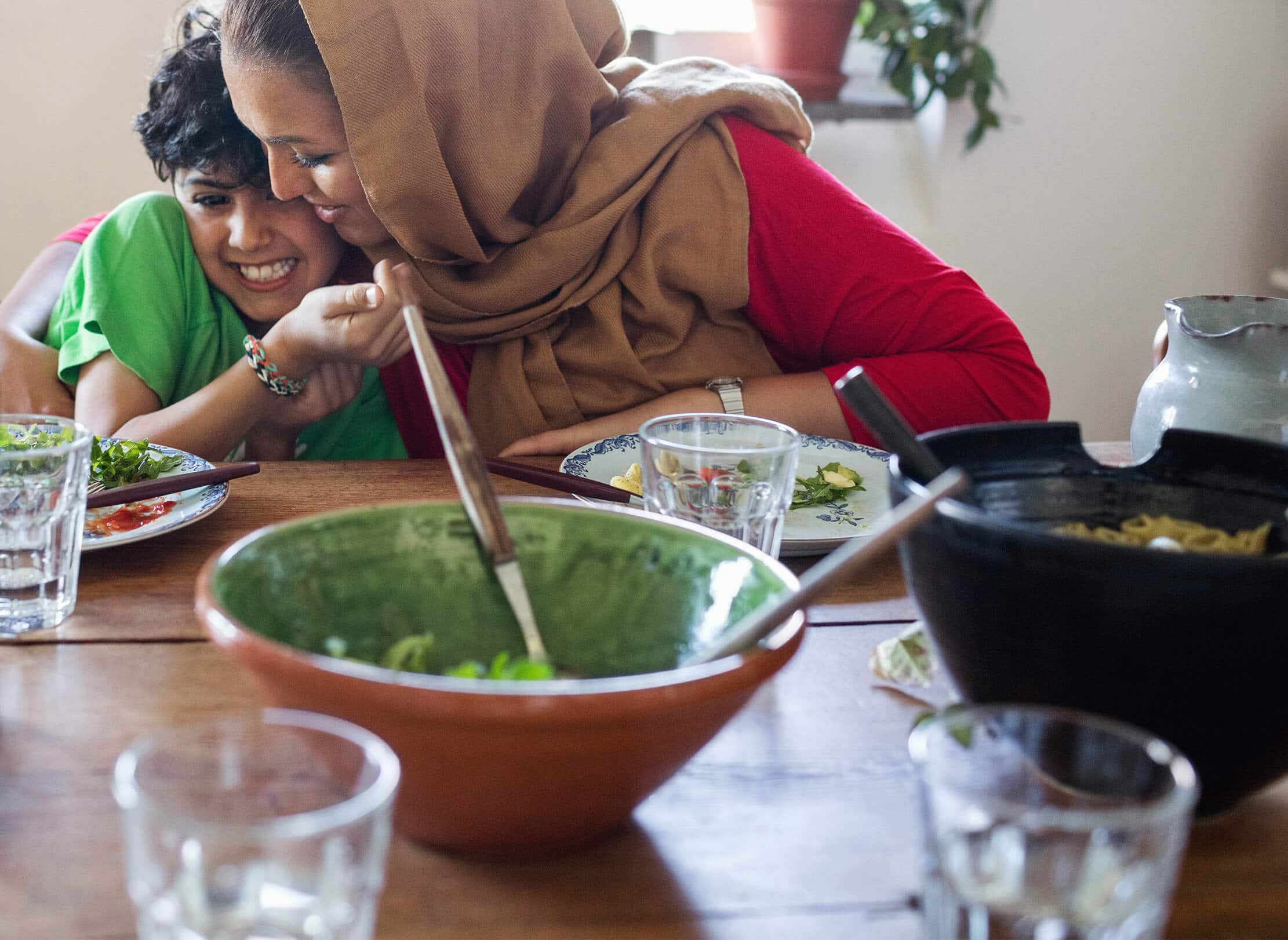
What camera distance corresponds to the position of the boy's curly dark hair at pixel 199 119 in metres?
1.51

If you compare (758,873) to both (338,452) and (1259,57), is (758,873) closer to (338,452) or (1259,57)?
(338,452)

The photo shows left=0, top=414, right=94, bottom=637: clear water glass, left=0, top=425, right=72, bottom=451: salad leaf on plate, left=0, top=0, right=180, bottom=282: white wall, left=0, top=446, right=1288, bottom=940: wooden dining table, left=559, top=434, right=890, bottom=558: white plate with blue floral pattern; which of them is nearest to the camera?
left=0, top=446, right=1288, bottom=940: wooden dining table

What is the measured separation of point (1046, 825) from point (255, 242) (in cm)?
143

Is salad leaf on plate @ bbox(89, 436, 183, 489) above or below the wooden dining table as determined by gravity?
below

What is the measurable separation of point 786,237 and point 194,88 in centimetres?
78

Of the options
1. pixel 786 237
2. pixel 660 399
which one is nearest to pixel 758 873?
pixel 660 399

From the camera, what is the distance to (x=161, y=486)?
0.92 m

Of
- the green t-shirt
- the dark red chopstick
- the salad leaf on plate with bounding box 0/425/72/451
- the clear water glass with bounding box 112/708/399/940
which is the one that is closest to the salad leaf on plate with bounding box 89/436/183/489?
the salad leaf on plate with bounding box 0/425/72/451

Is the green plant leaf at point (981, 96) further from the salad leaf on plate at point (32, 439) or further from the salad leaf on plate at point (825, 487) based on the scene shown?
the salad leaf on plate at point (32, 439)

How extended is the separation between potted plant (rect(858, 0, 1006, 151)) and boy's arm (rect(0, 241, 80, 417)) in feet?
5.87

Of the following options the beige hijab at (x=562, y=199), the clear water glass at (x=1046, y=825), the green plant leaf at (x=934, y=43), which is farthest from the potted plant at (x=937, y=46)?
the clear water glass at (x=1046, y=825)

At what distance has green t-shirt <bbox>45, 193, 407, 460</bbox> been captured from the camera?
5.15 feet

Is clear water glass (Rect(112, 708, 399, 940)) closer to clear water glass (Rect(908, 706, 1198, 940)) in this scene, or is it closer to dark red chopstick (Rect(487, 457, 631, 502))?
clear water glass (Rect(908, 706, 1198, 940))

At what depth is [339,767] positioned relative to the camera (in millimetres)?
400
